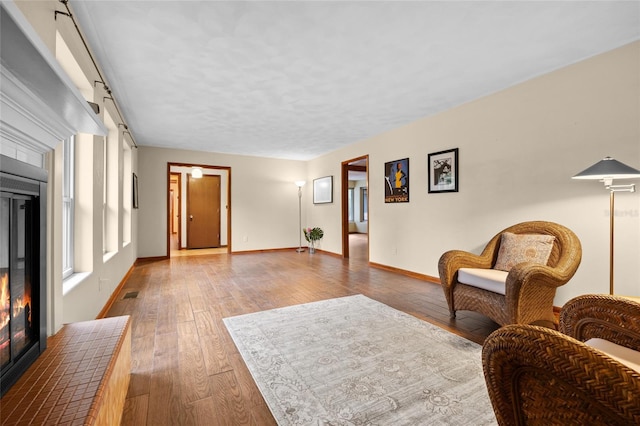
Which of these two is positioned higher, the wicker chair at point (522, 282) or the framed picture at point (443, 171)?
the framed picture at point (443, 171)

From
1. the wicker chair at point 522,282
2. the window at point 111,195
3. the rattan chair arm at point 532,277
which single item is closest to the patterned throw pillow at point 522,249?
the wicker chair at point 522,282

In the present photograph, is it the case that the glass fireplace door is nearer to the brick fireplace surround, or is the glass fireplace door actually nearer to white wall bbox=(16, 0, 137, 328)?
the brick fireplace surround

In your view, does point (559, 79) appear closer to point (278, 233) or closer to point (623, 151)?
point (623, 151)

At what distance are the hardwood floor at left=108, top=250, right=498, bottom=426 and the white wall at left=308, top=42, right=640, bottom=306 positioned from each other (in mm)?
905

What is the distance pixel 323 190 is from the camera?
671 cm

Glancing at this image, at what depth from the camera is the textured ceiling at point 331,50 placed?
6.22 feet

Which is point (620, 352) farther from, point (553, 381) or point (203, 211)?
point (203, 211)

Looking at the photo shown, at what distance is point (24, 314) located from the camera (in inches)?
45.4

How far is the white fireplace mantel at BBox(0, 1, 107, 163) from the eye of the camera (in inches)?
28.9

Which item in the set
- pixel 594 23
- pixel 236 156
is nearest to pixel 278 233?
pixel 236 156

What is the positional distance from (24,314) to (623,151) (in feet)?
13.2

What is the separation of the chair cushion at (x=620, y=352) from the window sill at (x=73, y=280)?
282cm

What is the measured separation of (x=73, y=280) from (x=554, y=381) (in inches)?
109

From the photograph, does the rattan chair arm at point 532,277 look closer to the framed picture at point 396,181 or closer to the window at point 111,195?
the framed picture at point 396,181
